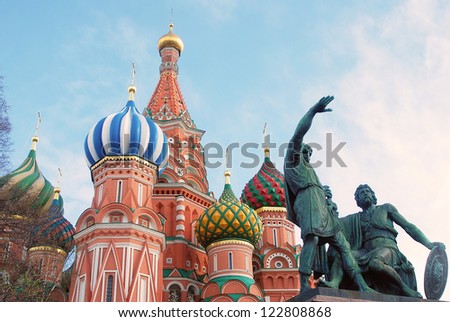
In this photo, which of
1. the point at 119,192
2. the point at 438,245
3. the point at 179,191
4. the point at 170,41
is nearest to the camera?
the point at 438,245

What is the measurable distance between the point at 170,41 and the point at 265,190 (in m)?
11.6

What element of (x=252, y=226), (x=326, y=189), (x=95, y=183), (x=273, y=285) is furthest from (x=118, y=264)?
(x=326, y=189)

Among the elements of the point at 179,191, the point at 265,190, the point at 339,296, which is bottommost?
the point at 339,296

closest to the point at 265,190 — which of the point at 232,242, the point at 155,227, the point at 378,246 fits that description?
the point at 232,242

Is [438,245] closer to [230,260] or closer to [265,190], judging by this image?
[230,260]

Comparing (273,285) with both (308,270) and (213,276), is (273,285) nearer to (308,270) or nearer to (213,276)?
(213,276)

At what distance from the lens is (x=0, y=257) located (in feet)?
43.0

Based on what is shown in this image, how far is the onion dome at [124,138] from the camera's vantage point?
2212 cm

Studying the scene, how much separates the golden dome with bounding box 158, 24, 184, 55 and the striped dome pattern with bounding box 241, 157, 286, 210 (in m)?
9.97

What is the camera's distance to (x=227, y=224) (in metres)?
22.6

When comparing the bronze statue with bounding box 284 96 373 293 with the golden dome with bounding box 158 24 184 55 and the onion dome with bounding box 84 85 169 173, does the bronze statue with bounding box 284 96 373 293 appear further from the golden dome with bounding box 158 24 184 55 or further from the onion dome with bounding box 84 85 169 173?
the golden dome with bounding box 158 24 184 55

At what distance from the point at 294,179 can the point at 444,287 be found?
224 centimetres

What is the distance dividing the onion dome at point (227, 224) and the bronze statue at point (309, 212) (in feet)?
51.6
